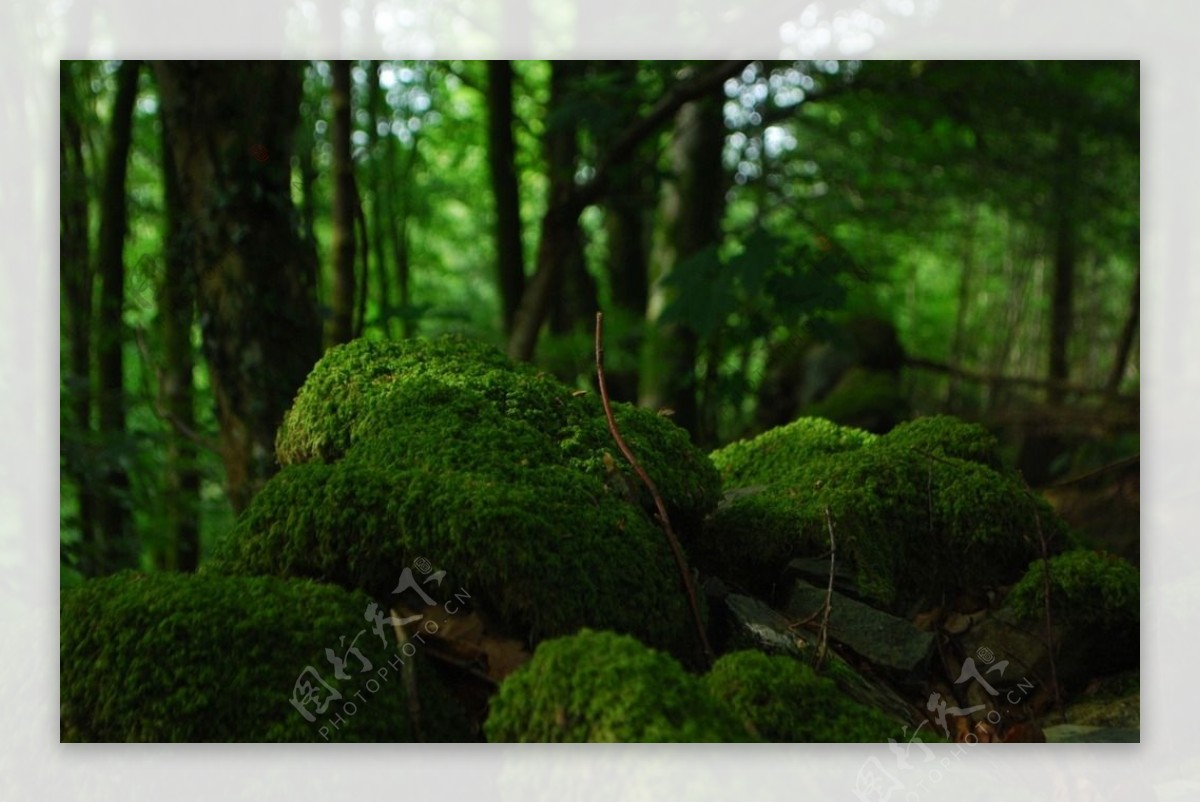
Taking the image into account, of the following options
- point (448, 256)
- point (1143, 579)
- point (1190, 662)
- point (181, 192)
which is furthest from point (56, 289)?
point (448, 256)

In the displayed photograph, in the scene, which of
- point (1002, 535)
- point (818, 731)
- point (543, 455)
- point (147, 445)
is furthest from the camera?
point (147, 445)

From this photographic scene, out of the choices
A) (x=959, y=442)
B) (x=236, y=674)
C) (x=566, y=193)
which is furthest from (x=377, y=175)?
(x=236, y=674)

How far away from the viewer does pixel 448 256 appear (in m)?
12.2

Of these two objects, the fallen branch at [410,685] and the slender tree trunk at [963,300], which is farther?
the slender tree trunk at [963,300]

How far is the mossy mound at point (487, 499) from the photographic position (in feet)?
5.61

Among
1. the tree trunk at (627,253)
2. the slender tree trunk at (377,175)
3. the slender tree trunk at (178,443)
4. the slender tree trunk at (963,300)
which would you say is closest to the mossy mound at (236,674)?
the slender tree trunk at (178,443)

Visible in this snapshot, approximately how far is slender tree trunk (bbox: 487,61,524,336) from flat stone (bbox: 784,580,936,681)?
4.63 m

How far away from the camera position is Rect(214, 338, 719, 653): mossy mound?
1709 mm

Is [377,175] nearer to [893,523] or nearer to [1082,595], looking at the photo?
[893,523]

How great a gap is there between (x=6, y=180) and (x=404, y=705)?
2.57 meters

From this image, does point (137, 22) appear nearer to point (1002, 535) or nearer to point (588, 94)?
point (588, 94)

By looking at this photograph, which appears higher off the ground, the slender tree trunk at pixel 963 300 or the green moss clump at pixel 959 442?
the slender tree trunk at pixel 963 300

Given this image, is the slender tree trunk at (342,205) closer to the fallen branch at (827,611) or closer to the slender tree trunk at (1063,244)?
the fallen branch at (827,611)

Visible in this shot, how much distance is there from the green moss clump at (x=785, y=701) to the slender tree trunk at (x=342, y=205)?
2820mm
